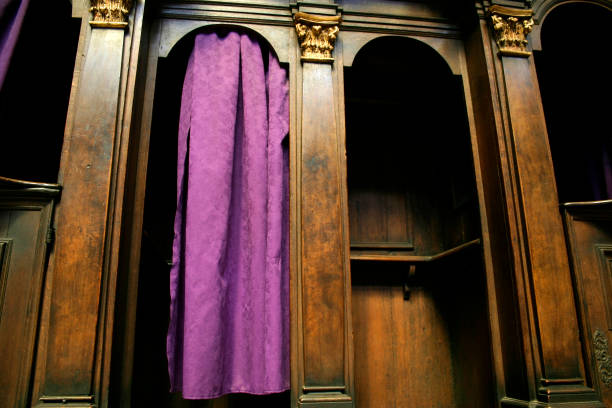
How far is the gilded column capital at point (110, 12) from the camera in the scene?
2186 mm

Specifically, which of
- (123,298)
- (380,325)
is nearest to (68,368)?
(123,298)

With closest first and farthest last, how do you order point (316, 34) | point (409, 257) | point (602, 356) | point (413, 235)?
point (602, 356) → point (316, 34) → point (409, 257) → point (413, 235)

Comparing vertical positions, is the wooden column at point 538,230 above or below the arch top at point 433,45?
below

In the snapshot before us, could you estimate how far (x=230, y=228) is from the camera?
2209 millimetres

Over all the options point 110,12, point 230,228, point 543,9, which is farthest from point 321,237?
point 543,9

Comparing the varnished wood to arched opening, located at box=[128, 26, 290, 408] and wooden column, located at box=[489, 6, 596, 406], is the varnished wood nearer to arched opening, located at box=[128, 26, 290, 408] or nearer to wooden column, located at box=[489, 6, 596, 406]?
arched opening, located at box=[128, 26, 290, 408]

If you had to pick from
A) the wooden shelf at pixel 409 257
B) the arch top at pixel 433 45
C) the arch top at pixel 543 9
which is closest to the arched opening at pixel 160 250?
the arch top at pixel 433 45

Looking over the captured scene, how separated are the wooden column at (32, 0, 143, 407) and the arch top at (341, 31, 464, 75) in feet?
3.48

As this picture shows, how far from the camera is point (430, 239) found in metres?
2.99

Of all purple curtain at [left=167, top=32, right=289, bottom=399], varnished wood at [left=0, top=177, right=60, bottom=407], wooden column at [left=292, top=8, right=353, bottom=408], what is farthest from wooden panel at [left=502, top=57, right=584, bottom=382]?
varnished wood at [left=0, top=177, right=60, bottom=407]

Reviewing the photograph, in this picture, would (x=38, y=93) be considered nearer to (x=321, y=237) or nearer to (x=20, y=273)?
(x=20, y=273)

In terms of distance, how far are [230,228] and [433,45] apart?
1462 mm

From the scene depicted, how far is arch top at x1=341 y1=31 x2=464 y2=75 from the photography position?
8.11 feet

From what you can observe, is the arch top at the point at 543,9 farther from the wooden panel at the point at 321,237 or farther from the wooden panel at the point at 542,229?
the wooden panel at the point at 321,237
